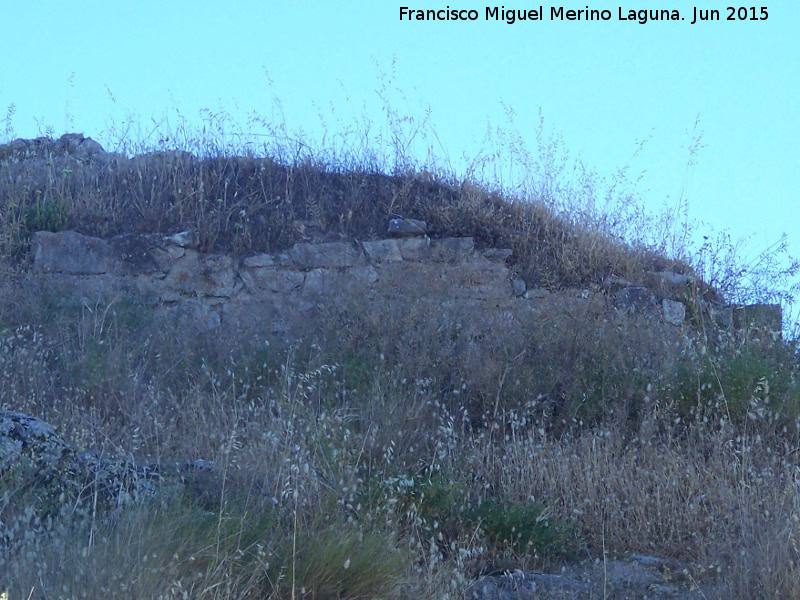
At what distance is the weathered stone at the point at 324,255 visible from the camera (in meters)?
7.76

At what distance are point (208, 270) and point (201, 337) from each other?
1.09 m

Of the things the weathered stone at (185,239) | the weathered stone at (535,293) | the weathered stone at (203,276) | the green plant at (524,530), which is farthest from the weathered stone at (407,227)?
the green plant at (524,530)

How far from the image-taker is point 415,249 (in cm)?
793

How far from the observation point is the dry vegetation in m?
3.12

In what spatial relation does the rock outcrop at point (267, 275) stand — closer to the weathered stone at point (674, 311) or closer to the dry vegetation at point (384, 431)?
the weathered stone at point (674, 311)

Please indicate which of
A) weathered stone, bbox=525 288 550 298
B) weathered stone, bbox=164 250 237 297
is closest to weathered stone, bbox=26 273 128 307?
weathered stone, bbox=164 250 237 297

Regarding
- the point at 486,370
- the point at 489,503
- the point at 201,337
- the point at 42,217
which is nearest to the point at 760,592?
the point at 489,503

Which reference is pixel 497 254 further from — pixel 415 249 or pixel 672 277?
pixel 672 277

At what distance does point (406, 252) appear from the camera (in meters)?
Answer: 7.91

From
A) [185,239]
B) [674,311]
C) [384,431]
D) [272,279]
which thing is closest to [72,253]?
[185,239]

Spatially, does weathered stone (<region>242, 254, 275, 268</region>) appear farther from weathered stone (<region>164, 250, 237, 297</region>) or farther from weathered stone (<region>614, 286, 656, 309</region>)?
weathered stone (<region>614, 286, 656, 309</region>)

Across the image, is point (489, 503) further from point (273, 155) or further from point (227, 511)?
point (273, 155)

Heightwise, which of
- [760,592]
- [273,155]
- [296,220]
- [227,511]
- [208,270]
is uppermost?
[273,155]

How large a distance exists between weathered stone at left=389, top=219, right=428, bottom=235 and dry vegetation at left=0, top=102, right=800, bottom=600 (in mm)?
145
